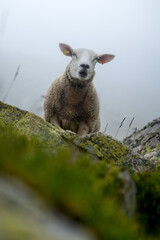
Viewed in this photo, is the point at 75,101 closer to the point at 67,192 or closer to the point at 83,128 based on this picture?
the point at 83,128

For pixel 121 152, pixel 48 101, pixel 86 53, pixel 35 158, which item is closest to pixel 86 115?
pixel 48 101

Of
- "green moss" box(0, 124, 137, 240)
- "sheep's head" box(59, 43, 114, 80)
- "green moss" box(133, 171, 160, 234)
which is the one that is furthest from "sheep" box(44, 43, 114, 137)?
"green moss" box(0, 124, 137, 240)

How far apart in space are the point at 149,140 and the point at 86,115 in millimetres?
2291

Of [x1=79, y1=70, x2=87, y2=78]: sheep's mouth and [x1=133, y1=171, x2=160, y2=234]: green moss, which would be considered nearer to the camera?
[x1=133, y1=171, x2=160, y2=234]: green moss

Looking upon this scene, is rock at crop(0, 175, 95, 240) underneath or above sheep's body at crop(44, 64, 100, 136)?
underneath

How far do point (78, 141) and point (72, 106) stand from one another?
3.43 metres

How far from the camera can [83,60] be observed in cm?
789

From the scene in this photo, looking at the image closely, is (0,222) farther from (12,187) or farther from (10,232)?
(12,187)

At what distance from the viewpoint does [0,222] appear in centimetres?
79

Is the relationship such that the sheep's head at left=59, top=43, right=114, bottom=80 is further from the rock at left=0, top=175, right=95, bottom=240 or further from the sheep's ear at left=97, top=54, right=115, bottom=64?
the rock at left=0, top=175, right=95, bottom=240

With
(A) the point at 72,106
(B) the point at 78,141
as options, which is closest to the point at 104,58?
(A) the point at 72,106

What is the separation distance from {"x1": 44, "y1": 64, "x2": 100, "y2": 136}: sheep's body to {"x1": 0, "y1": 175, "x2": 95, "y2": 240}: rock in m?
6.27

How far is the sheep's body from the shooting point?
7.37 meters

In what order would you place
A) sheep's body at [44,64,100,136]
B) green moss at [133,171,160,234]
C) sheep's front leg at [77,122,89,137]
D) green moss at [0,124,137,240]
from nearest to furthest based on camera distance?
1. green moss at [0,124,137,240]
2. green moss at [133,171,160,234]
3. sheep's front leg at [77,122,89,137]
4. sheep's body at [44,64,100,136]
